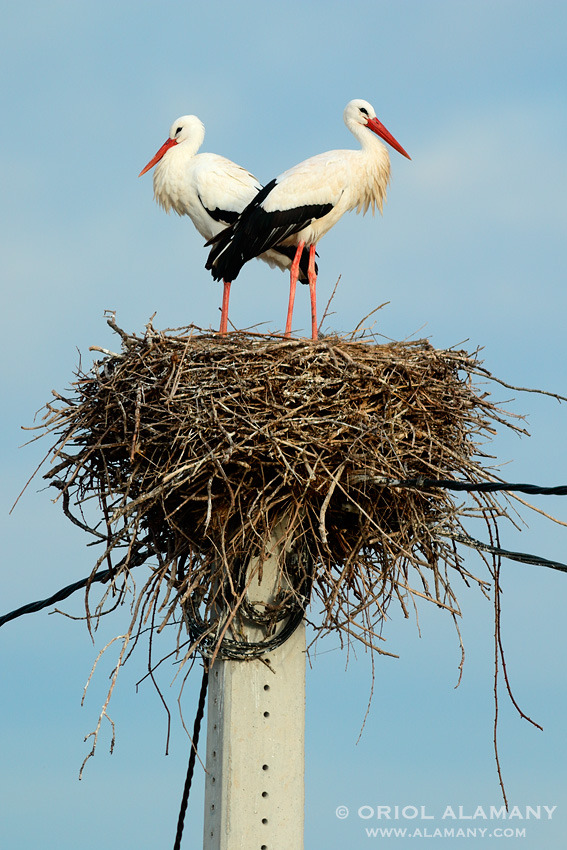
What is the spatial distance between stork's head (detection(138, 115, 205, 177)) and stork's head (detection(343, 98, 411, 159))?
4.15 feet

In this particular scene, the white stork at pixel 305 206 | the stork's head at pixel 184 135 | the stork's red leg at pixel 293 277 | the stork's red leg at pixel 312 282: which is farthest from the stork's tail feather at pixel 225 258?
the stork's head at pixel 184 135

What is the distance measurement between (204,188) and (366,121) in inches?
46.5

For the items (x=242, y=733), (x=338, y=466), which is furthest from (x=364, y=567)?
(x=242, y=733)

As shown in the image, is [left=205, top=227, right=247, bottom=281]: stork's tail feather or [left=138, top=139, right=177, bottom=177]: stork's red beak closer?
[left=205, top=227, right=247, bottom=281]: stork's tail feather

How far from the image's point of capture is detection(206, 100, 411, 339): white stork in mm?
7277

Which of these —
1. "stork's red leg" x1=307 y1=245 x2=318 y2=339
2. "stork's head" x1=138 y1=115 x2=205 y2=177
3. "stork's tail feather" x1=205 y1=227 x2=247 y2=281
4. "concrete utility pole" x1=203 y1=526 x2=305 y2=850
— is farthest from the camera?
"stork's head" x1=138 y1=115 x2=205 y2=177

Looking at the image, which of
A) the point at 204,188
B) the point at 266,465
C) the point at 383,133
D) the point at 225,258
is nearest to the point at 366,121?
the point at 383,133

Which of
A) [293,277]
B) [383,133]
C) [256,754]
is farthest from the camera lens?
[383,133]

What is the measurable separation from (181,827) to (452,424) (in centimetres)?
226

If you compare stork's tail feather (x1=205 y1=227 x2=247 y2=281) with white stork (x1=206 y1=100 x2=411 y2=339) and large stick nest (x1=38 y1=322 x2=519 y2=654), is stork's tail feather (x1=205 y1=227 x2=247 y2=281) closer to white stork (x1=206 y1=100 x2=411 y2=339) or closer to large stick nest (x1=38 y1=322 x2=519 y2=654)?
white stork (x1=206 y1=100 x2=411 y2=339)

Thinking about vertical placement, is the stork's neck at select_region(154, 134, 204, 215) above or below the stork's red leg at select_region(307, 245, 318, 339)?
above

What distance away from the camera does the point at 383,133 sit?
8.14 metres

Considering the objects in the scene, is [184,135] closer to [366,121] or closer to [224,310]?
[366,121]

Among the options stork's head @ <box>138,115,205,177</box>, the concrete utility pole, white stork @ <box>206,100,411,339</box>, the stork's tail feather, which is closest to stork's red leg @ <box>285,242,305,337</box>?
white stork @ <box>206,100,411,339</box>
